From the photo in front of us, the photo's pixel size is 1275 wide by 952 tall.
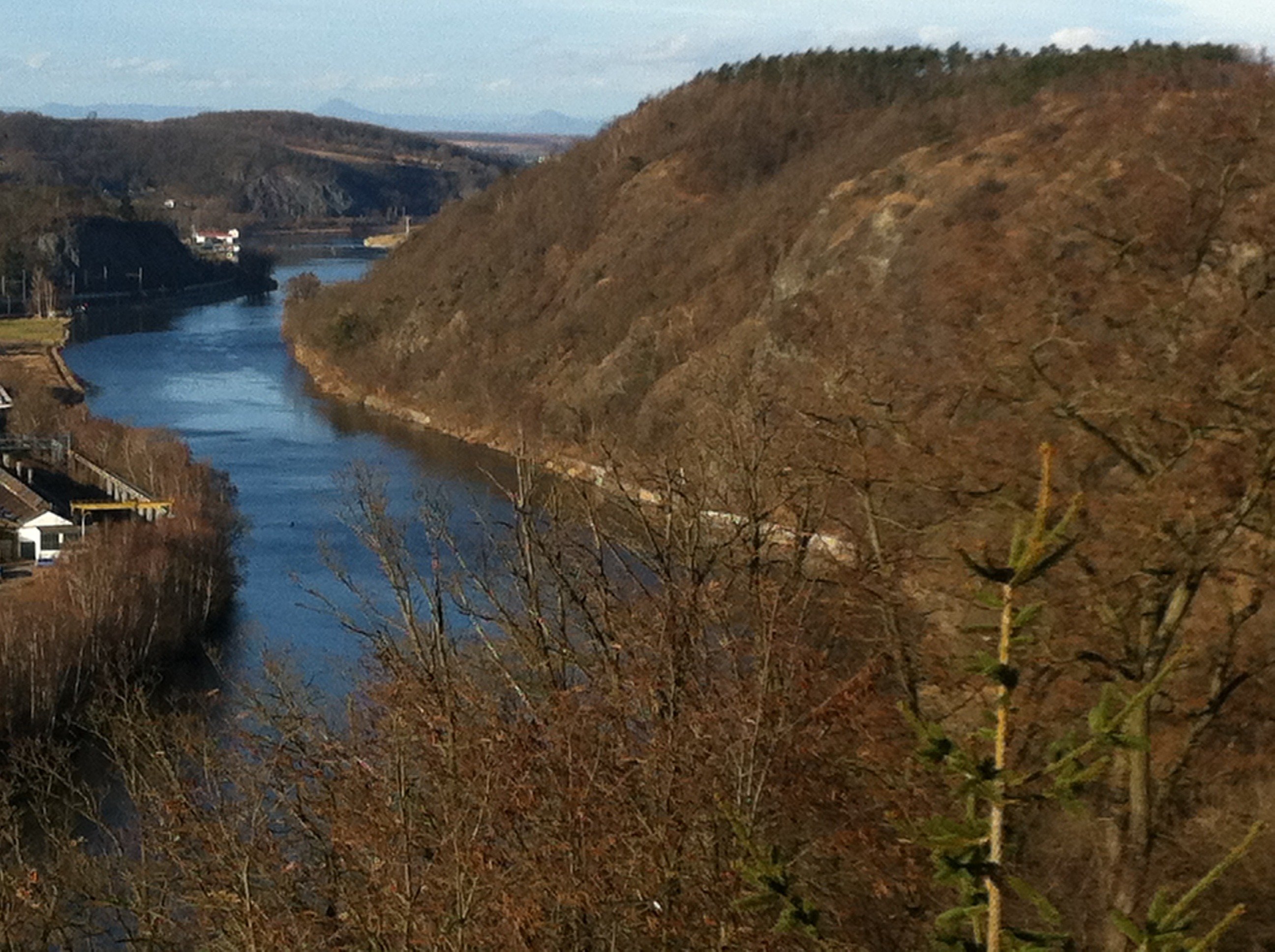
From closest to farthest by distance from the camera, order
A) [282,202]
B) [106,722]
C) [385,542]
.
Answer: [385,542] < [106,722] < [282,202]

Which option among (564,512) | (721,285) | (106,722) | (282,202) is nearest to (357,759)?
(564,512)

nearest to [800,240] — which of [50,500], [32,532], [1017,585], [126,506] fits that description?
[126,506]

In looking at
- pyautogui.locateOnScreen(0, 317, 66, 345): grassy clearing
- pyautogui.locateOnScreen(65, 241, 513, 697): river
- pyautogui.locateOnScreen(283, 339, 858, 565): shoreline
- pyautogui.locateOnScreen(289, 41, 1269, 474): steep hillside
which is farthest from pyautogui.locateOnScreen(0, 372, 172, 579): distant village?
pyautogui.locateOnScreen(0, 317, 66, 345): grassy clearing

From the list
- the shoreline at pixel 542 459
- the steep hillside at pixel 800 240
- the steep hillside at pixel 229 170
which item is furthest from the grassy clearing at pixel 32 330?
the steep hillside at pixel 229 170

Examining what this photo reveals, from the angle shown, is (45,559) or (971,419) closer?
(971,419)

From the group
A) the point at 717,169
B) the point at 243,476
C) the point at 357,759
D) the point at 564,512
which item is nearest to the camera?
the point at 357,759

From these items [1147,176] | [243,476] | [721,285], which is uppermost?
[1147,176]

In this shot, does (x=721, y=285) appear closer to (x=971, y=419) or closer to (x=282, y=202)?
(x=971, y=419)
